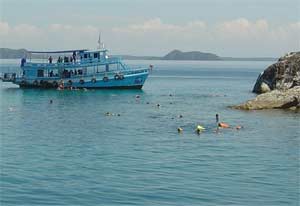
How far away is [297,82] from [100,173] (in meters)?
50.8

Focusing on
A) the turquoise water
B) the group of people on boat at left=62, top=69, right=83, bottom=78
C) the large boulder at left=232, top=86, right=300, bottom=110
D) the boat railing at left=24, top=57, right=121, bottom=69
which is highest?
the boat railing at left=24, top=57, right=121, bottom=69

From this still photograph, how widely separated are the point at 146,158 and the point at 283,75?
169 ft

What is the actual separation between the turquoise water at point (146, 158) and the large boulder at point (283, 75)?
22.1m

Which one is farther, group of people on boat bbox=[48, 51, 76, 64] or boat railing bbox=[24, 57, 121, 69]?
group of people on boat bbox=[48, 51, 76, 64]

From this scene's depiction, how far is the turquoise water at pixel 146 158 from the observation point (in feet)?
78.6

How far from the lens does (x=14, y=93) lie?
3140 inches

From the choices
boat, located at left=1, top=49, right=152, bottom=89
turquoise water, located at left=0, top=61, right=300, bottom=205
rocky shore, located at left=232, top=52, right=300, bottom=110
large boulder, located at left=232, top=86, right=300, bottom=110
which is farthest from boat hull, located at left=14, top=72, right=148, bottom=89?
large boulder, located at left=232, top=86, right=300, bottom=110

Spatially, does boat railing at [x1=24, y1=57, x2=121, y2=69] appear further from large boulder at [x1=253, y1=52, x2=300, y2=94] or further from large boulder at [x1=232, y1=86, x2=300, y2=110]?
large boulder at [x1=232, y1=86, x2=300, y2=110]

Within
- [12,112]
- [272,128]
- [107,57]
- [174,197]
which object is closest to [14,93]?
[107,57]

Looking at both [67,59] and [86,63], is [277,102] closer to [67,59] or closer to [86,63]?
[86,63]

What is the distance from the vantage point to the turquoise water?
78.6 feet

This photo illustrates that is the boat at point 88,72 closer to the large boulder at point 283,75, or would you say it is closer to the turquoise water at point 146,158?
the large boulder at point 283,75

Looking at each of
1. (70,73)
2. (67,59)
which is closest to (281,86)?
(70,73)

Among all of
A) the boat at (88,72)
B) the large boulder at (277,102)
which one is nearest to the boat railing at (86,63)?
the boat at (88,72)
